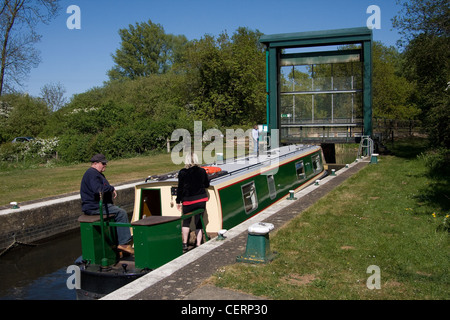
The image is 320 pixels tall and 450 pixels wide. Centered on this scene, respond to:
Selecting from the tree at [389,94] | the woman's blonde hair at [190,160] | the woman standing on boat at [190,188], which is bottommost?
the woman standing on boat at [190,188]

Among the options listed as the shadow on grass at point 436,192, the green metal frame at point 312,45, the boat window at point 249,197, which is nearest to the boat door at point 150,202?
the boat window at point 249,197

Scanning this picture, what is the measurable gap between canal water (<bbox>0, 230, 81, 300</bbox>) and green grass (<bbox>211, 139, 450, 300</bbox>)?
3.80m

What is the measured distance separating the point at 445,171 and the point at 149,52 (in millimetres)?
58893

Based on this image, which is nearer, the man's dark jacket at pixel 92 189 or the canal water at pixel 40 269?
the man's dark jacket at pixel 92 189

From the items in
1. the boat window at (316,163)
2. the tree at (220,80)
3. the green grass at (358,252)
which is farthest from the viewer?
the tree at (220,80)

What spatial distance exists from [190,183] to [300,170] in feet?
23.0

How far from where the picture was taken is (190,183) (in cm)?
679

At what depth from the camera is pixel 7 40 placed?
62.8 feet

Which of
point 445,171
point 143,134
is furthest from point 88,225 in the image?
point 143,134

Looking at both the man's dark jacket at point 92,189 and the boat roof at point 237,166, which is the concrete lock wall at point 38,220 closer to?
the boat roof at point 237,166

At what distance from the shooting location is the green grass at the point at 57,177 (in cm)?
1266

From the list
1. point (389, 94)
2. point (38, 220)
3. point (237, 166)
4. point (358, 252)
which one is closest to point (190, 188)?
point (358, 252)

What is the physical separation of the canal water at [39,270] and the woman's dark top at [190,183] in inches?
102

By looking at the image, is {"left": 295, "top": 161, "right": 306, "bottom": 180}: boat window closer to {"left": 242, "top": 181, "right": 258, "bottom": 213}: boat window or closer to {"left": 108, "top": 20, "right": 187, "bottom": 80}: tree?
{"left": 242, "top": 181, "right": 258, "bottom": 213}: boat window
